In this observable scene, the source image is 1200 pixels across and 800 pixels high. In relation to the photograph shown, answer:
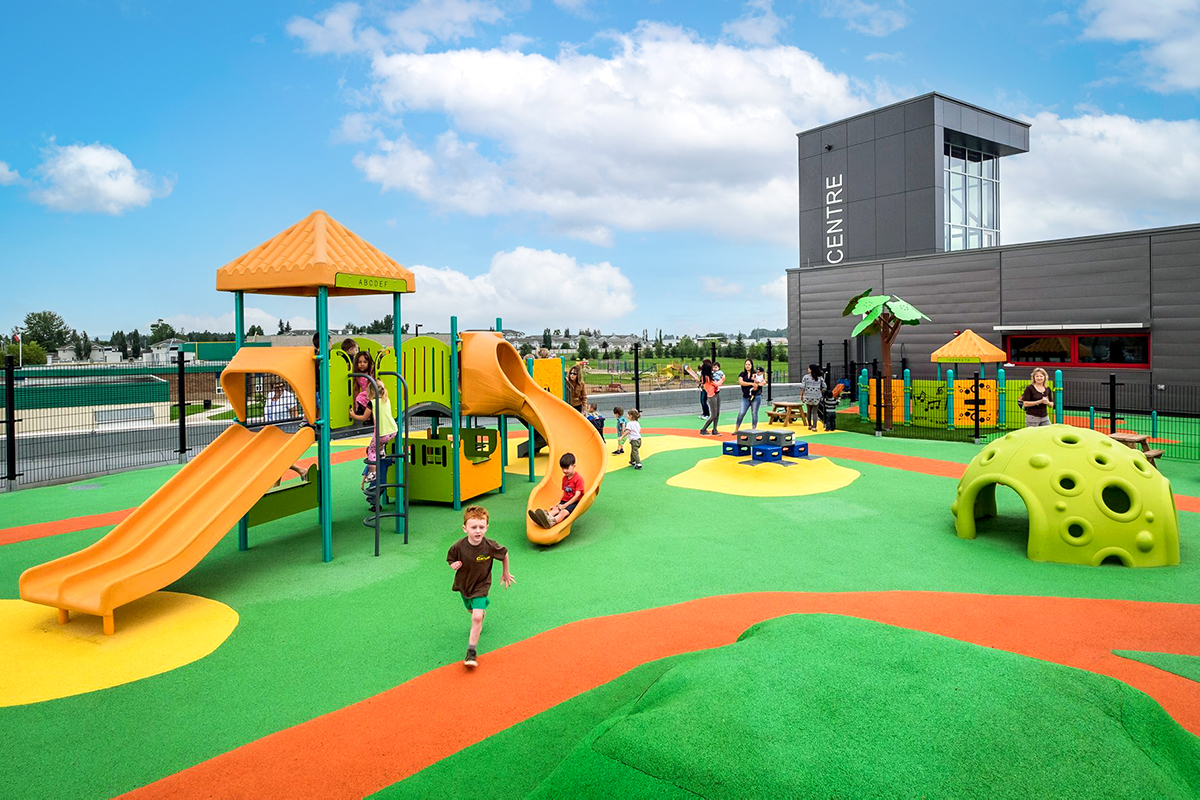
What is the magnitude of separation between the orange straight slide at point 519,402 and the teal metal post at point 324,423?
305 cm

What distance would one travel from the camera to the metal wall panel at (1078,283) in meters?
23.1

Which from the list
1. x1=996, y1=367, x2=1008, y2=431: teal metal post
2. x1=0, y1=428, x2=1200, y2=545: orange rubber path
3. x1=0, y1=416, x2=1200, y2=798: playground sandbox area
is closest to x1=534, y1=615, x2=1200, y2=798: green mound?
x1=0, y1=416, x2=1200, y2=798: playground sandbox area

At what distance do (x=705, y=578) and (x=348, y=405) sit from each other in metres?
5.50

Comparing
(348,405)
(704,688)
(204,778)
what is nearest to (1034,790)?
(704,688)

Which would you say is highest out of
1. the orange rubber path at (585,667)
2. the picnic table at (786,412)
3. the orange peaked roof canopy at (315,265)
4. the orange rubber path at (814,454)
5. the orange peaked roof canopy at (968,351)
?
the orange peaked roof canopy at (315,265)

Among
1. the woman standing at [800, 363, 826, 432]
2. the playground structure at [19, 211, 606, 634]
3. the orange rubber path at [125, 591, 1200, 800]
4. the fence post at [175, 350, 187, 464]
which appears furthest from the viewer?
the woman standing at [800, 363, 826, 432]

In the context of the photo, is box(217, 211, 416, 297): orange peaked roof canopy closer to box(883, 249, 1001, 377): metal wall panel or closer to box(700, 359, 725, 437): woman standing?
box(700, 359, 725, 437): woman standing

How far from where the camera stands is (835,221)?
37.6m

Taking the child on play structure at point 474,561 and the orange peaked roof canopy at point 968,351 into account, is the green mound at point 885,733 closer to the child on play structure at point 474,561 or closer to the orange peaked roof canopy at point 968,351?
the child on play structure at point 474,561

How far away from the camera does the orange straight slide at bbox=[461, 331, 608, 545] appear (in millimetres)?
11148

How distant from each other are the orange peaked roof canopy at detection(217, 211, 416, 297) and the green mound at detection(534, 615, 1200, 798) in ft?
22.6

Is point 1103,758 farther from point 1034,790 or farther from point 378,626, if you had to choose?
point 378,626

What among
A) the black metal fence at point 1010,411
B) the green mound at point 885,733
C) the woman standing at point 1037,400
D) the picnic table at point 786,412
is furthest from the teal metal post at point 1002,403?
the green mound at point 885,733

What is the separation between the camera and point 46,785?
4227 millimetres
